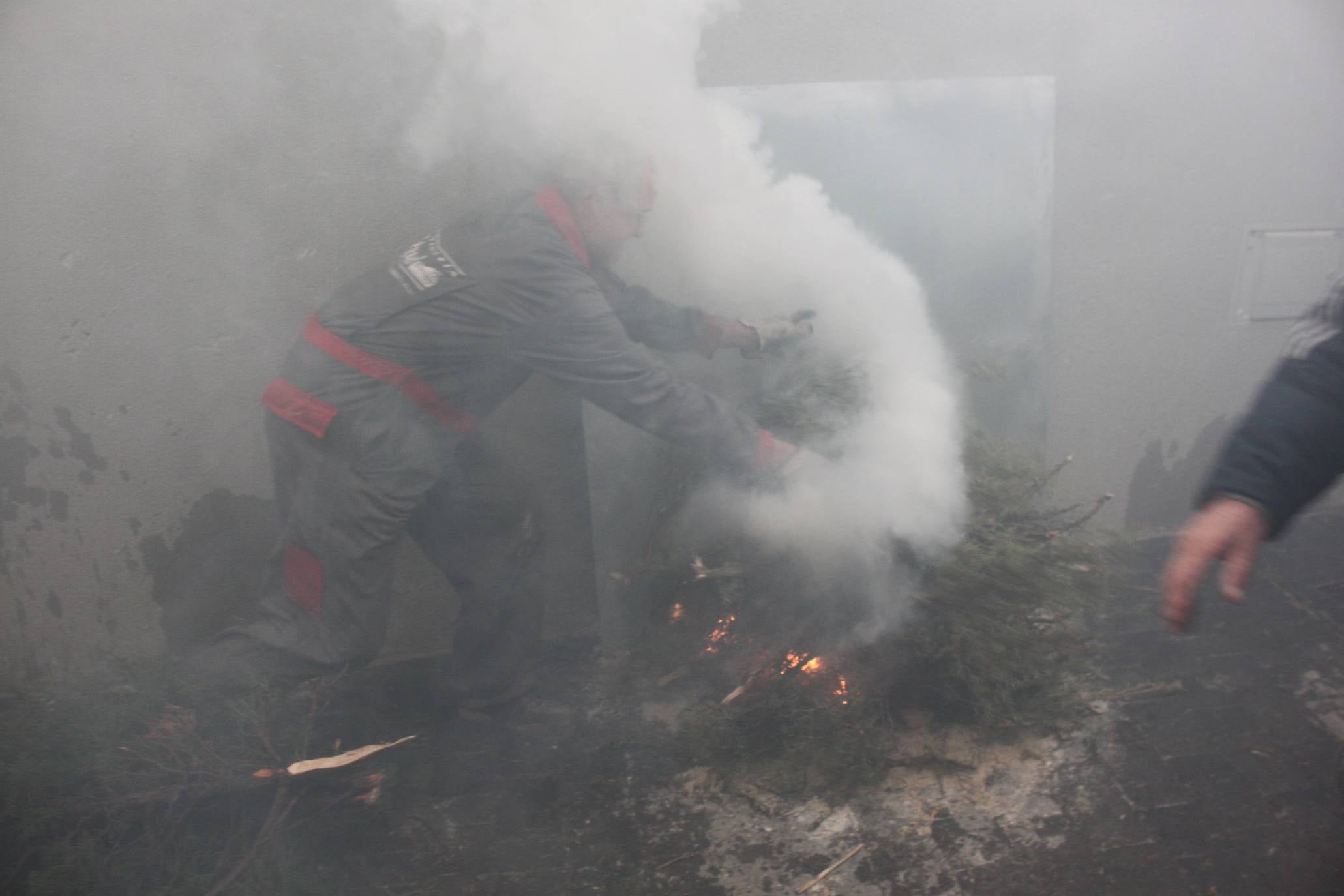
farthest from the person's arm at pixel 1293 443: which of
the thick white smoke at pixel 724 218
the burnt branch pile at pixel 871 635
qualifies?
the thick white smoke at pixel 724 218

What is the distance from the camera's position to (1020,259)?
3.68 meters

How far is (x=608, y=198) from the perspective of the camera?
2854 millimetres

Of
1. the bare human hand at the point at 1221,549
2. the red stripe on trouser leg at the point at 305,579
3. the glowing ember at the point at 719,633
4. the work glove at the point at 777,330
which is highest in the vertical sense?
the work glove at the point at 777,330

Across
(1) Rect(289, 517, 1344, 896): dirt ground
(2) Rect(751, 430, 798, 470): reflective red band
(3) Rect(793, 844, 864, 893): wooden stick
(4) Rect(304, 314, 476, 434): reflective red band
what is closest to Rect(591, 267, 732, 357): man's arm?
(2) Rect(751, 430, 798, 470): reflective red band

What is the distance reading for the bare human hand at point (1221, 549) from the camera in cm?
152

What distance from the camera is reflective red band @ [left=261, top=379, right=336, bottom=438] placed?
2684 mm

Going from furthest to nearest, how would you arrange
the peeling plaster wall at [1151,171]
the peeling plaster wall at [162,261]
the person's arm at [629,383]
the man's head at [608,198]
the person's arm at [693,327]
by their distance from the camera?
the peeling plaster wall at [1151,171], the person's arm at [693,327], the peeling plaster wall at [162,261], the man's head at [608,198], the person's arm at [629,383]

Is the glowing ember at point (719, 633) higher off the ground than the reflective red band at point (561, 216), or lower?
lower

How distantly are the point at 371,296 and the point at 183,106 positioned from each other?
1.14 meters

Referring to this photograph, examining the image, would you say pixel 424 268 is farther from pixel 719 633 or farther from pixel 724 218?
pixel 719 633

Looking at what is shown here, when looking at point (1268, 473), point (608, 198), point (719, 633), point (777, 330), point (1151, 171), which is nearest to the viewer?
point (1268, 473)

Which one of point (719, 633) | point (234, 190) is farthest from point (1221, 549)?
point (234, 190)

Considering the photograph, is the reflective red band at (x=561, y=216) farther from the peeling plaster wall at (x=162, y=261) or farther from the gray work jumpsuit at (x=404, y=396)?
the peeling plaster wall at (x=162, y=261)

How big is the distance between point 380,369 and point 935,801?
7.46 ft
